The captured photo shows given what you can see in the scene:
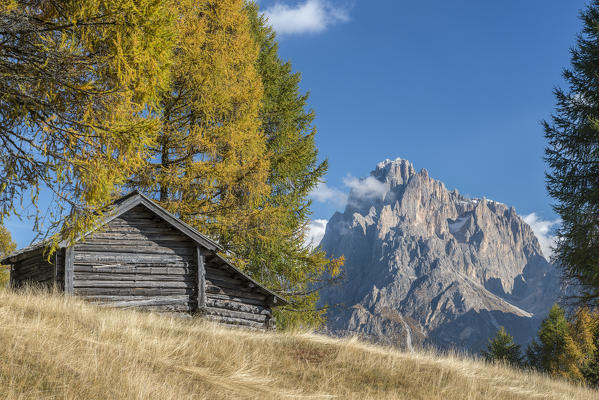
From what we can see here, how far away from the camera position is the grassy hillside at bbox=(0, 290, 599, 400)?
5395 mm

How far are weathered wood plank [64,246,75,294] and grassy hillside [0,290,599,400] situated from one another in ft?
9.06

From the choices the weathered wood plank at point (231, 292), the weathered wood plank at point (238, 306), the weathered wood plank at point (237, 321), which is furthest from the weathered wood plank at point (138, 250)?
the weathered wood plank at point (237, 321)

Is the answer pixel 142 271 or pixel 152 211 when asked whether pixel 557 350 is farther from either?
pixel 152 211

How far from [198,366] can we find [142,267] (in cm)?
736

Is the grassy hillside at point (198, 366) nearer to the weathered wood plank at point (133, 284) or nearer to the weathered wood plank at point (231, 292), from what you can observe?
the weathered wood plank at point (133, 284)

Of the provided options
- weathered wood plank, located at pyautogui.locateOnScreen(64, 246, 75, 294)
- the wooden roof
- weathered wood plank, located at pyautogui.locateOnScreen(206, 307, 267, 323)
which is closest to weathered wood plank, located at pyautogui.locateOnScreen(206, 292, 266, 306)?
weathered wood plank, located at pyautogui.locateOnScreen(206, 307, 267, 323)

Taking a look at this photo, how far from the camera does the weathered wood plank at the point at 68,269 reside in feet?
41.7

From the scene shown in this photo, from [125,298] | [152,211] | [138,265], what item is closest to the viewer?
[152,211]

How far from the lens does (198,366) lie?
7.37 meters

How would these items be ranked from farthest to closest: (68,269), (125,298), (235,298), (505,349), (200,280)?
1. (505,349)
2. (235,298)
3. (200,280)
4. (125,298)
5. (68,269)

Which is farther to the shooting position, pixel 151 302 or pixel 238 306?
pixel 238 306

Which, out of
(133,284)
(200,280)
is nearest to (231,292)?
(200,280)

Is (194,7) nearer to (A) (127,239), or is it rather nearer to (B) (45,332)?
(A) (127,239)

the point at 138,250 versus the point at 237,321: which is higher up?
the point at 138,250
